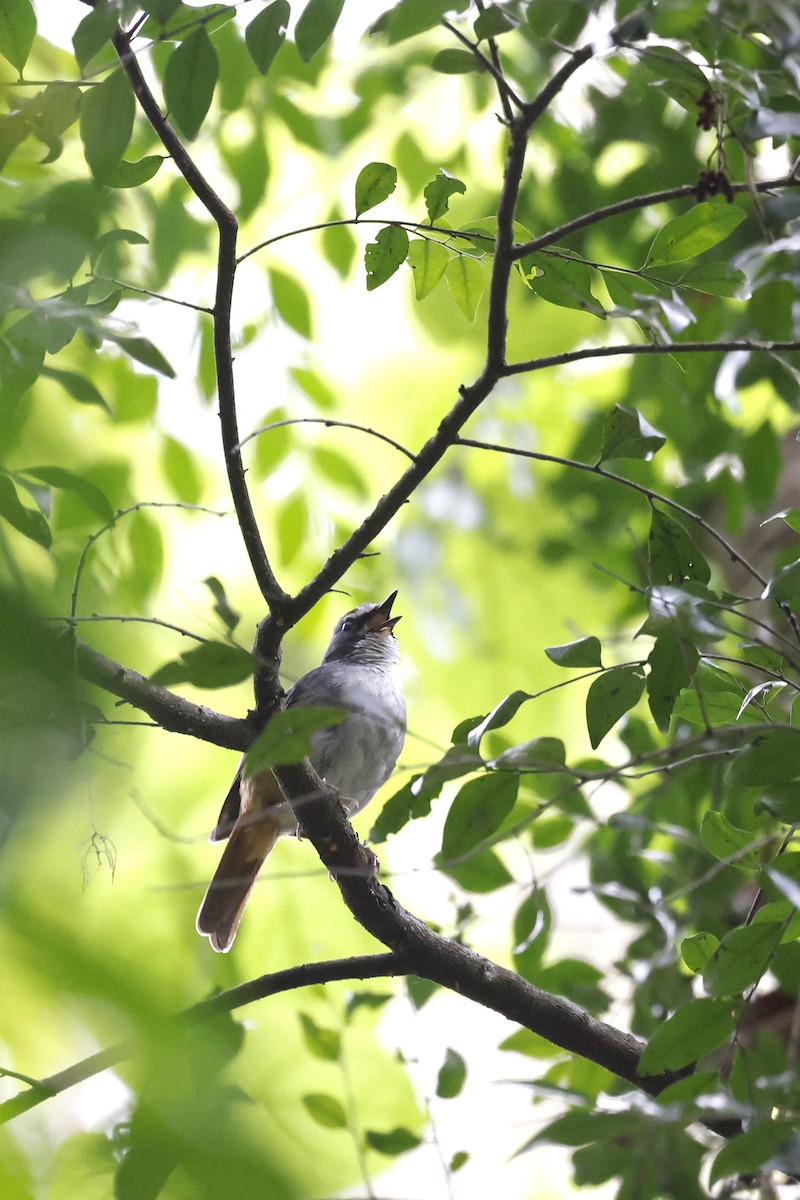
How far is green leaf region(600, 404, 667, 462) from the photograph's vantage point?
145 centimetres

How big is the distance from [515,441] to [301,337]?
5.43ft

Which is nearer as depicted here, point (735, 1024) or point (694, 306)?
point (735, 1024)

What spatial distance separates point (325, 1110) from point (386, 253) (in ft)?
4.59

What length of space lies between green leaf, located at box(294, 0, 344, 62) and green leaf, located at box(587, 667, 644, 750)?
3.07ft

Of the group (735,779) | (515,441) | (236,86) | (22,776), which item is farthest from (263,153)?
(22,776)

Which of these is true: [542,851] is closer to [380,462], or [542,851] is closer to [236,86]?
[236,86]

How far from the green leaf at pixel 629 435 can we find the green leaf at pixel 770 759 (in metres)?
0.43

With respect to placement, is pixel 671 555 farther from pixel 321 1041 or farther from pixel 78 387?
pixel 321 1041

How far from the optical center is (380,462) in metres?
4.74

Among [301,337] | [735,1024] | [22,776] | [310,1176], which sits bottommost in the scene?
[310,1176]

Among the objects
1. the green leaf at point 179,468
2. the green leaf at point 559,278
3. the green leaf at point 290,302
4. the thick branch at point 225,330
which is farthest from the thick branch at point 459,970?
the green leaf at point 290,302

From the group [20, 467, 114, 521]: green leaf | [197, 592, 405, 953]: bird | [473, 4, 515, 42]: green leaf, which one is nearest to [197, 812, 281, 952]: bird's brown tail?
[197, 592, 405, 953]: bird

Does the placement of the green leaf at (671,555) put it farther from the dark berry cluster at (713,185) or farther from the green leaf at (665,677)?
the dark berry cluster at (713,185)

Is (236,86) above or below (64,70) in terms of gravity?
above
